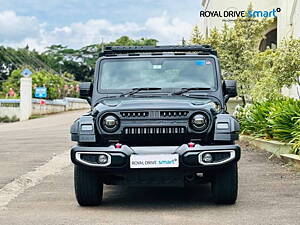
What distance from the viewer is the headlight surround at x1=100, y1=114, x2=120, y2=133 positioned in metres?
7.01

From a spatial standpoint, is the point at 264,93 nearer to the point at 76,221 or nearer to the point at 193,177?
the point at 193,177

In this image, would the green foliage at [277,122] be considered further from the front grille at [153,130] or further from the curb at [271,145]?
the front grille at [153,130]

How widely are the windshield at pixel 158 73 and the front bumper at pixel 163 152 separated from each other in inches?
58.8

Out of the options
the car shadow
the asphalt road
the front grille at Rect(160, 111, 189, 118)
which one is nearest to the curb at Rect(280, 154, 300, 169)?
the asphalt road

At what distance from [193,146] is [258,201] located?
1437 millimetres

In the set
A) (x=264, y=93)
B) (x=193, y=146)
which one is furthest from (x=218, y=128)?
(x=264, y=93)

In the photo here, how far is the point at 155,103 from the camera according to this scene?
7.22 metres

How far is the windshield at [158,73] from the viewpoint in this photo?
824 centimetres

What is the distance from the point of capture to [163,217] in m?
6.78

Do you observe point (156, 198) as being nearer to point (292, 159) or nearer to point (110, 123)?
point (110, 123)

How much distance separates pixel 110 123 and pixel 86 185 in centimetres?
83

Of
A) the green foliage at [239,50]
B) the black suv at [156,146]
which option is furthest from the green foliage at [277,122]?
the black suv at [156,146]

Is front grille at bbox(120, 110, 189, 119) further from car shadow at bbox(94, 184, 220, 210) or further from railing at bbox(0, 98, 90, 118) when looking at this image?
railing at bbox(0, 98, 90, 118)

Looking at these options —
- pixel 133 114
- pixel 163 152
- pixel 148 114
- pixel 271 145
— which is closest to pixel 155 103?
pixel 148 114
